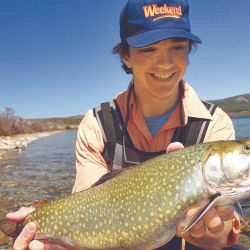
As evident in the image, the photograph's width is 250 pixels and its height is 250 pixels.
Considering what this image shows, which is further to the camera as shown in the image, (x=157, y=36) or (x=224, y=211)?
(x=157, y=36)

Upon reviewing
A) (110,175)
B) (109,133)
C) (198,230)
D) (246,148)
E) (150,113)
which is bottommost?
(198,230)

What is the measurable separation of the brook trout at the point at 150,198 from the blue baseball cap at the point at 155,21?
1300mm

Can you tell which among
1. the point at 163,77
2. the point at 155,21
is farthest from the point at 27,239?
the point at 155,21

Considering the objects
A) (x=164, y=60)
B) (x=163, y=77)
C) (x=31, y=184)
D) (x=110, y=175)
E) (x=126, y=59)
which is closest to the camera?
(x=110, y=175)

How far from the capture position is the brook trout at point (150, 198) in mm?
2875

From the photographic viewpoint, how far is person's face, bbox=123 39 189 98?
387 centimetres

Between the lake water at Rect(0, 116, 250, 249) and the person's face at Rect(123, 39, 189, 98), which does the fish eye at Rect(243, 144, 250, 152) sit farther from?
the lake water at Rect(0, 116, 250, 249)

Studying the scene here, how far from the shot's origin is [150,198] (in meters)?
3.09

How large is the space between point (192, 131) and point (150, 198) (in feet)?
4.28

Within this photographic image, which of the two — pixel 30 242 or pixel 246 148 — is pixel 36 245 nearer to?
pixel 30 242

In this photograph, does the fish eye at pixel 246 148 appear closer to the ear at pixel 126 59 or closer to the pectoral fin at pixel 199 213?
the pectoral fin at pixel 199 213

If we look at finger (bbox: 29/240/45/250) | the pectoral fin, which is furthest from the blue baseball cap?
finger (bbox: 29/240/45/250)

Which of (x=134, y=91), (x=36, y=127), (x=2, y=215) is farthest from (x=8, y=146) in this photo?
(x=36, y=127)

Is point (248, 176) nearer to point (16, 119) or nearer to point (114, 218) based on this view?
point (114, 218)
